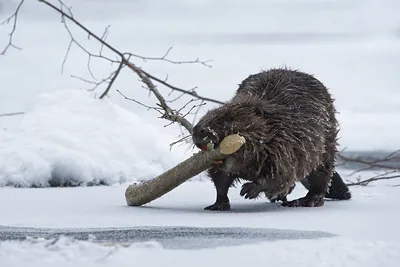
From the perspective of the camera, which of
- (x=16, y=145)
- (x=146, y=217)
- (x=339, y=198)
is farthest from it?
(x=16, y=145)

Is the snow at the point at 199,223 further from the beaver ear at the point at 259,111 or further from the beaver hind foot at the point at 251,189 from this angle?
the beaver ear at the point at 259,111

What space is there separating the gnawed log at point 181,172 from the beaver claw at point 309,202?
0.86m

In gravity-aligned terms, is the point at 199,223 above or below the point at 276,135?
below

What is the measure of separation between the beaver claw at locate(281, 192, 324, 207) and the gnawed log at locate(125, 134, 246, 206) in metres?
0.86

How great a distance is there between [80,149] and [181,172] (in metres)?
2.10

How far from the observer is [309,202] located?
613 centimetres

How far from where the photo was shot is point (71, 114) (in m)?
8.09

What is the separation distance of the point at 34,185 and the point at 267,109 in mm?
2099

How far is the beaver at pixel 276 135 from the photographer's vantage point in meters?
5.40

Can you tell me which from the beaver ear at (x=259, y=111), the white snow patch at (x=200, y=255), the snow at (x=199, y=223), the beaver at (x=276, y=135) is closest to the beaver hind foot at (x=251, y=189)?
the beaver at (x=276, y=135)

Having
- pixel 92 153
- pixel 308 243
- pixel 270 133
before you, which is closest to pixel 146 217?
pixel 270 133

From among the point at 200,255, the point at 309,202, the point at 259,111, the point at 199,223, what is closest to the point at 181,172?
the point at 259,111

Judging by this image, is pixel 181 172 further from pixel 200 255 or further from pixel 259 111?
pixel 200 255

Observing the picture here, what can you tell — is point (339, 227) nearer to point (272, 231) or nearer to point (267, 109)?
point (272, 231)
